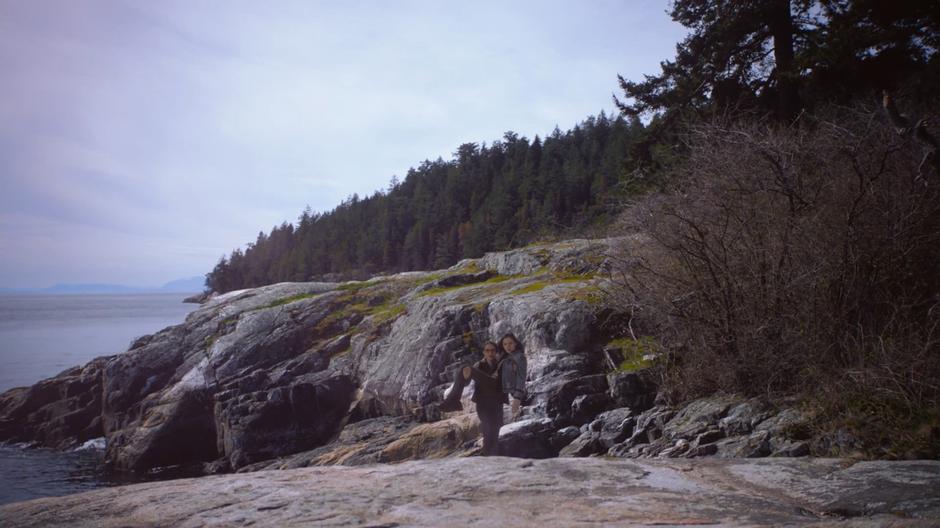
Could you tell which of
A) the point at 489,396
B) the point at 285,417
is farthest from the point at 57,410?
the point at 489,396

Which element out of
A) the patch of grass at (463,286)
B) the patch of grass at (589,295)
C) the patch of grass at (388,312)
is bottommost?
the patch of grass at (388,312)

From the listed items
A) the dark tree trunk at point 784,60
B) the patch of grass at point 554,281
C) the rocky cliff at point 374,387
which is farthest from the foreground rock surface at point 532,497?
the dark tree trunk at point 784,60

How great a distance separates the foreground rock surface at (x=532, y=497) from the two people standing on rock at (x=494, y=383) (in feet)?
7.35

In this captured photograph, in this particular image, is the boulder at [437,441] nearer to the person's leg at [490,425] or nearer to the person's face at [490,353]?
the person's leg at [490,425]

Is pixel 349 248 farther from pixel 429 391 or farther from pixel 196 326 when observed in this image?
pixel 429 391

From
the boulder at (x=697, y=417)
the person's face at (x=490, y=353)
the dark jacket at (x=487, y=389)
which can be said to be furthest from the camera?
the person's face at (x=490, y=353)

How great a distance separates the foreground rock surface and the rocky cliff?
122 centimetres

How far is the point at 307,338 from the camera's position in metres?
15.7

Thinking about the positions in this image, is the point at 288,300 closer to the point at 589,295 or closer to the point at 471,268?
the point at 471,268

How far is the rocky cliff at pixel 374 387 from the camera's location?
294 inches

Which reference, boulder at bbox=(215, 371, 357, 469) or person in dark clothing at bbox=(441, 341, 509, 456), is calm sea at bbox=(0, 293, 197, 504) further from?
person in dark clothing at bbox=(441, 341, 509, 456)

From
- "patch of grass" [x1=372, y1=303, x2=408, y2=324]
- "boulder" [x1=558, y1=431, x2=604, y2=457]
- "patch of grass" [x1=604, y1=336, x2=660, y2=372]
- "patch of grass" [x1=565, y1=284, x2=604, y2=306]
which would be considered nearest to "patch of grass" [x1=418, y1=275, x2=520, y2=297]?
"patch of grass" [x1=372, y1=303, x2=408, y2=324]

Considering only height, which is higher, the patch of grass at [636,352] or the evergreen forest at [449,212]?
the evergreen forest at [449,212]

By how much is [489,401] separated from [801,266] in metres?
4.11
